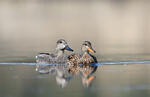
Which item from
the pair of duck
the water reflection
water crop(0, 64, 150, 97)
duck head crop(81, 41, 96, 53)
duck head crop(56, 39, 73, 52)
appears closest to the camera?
water crop(0, 64, 150, 97)

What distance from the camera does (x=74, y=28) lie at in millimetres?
32781

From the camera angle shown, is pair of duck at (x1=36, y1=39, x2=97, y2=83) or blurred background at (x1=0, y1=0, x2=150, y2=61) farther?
blurred background at (x1=0, y1=0, x2=150, y2=61)

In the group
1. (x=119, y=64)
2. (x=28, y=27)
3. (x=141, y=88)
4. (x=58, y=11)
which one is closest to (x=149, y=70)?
(x=119, y=64)

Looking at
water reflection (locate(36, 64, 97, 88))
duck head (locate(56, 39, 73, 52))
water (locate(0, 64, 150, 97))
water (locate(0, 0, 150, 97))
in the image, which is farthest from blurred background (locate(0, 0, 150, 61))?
water (locate(0, 64, 150, 97))

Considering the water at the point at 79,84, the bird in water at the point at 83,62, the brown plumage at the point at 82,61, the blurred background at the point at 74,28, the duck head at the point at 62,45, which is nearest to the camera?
the water at the point at 79,84

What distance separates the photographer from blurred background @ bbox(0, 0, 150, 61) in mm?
20344

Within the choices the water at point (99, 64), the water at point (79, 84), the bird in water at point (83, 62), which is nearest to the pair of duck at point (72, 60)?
the bird in water at point (83, 62)

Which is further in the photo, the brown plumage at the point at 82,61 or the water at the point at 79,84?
the brown plumage at the point at 82,61

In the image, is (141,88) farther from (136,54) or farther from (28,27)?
(28,27)

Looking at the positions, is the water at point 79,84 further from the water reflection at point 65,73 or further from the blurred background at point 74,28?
the blurred background at point 74,28

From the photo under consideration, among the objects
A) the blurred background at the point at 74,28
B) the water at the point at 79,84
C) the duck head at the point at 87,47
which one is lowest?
the water at the point at 79,84

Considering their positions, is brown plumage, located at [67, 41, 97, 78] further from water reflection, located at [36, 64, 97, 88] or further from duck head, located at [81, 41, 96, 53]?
water reflection, located at [36, 64, 97, 88]

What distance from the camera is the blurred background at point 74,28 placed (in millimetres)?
20344

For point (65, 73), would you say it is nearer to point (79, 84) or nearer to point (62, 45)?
point (79, 84)
